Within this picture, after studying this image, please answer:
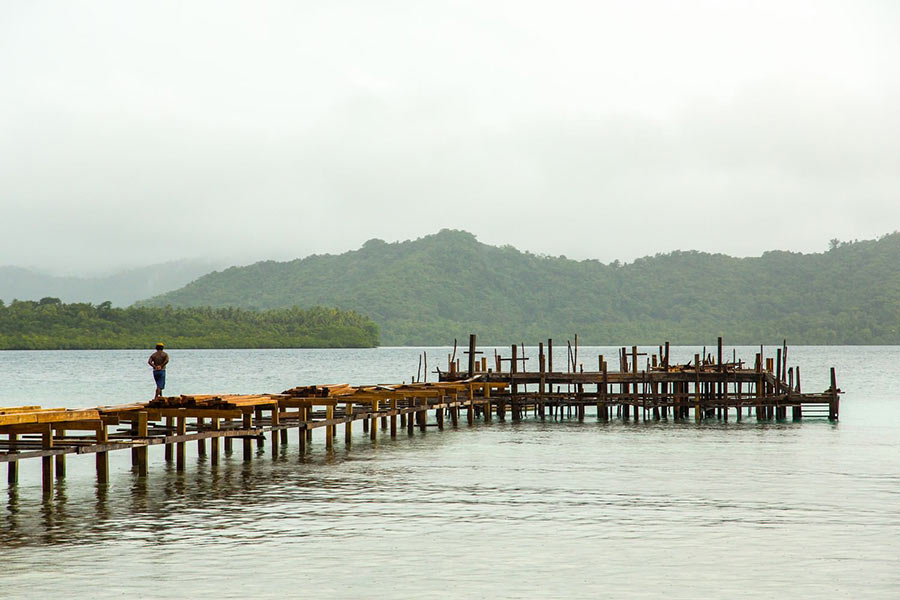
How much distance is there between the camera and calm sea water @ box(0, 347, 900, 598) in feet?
49.4

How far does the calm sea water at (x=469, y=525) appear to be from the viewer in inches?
593

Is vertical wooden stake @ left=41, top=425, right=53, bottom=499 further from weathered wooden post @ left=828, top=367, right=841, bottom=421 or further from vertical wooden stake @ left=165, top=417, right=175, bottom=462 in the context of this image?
weathered wooden post @ left=828, top=367, right=841, bottom=421

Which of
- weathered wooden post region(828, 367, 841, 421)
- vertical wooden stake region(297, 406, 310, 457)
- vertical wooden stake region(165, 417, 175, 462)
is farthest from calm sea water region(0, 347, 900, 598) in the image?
weathered wooden post region(828, 367, 841, 421)

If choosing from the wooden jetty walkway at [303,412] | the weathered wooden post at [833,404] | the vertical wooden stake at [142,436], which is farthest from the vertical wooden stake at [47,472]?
the weathered wooden post at [833,404]

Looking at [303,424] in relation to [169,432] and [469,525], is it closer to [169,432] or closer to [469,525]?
[169,432]

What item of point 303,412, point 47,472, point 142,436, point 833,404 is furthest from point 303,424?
point 833,404

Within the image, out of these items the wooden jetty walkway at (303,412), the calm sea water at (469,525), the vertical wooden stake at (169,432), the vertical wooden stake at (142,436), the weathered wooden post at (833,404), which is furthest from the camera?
the weathered wooden post at (833,404)

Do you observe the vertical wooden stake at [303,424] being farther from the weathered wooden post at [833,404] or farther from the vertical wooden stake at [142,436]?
the weathered wooden post at [833,404]

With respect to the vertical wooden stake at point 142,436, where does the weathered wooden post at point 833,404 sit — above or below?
below

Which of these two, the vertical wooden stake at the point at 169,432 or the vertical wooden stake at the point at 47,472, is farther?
the vertical wooden stake at the point at 169,432

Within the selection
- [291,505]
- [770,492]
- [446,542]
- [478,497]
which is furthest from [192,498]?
[770,492]

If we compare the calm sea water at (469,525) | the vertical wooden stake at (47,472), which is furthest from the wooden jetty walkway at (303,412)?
the calm sea water at (469,525)

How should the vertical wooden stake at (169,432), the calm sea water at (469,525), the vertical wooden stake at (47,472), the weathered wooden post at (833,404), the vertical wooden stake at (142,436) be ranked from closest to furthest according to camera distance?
the calm sea water at (469,525) → the vertical wooden stake at (47,472) → the vertical wooden stake at (142,436) → the vertical wooden stake at (169,432) → the weathered wooden post at (833,404)

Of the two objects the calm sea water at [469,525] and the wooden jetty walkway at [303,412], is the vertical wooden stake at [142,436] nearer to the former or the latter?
the wooden jetty walkway at [303,412]
